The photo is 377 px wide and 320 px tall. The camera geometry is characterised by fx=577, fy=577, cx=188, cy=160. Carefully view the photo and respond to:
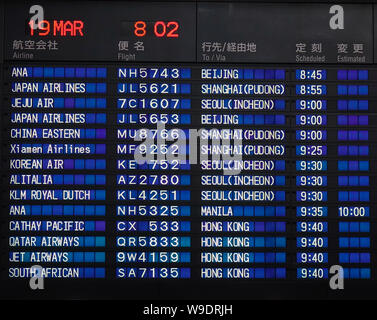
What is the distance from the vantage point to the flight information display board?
4.61 m

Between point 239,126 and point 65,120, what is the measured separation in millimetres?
1406

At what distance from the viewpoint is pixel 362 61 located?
15.6ft

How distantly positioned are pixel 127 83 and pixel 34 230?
140 centimetres

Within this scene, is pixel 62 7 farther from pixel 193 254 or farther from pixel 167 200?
pixel 193 254

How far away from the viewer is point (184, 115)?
4676 mm

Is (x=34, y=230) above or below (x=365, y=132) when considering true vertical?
below

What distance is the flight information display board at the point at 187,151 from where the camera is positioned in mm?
4605

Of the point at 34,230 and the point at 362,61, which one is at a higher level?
the point at 362,61

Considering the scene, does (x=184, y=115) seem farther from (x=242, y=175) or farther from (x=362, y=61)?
(x=362, y=61)

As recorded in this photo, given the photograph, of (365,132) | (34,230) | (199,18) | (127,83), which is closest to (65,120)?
(127,83)

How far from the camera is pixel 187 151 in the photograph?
15.2 ft

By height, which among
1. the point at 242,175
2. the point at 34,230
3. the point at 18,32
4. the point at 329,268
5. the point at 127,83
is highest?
the point at 18,32

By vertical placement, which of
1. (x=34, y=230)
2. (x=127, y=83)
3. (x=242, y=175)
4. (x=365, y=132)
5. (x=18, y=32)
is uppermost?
(x=18, y=32)

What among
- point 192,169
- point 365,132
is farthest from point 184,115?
point 365,132
